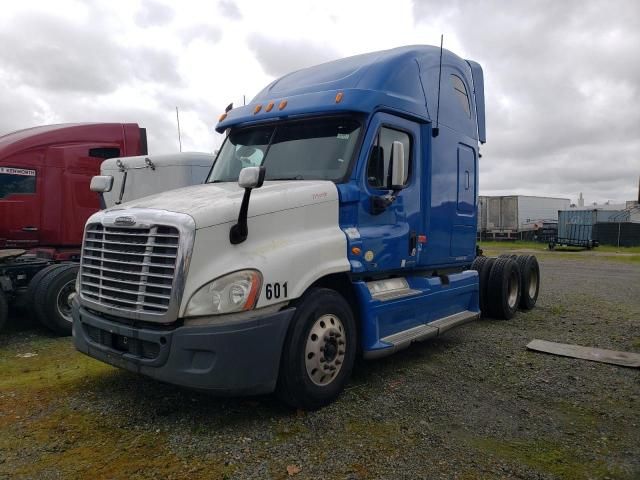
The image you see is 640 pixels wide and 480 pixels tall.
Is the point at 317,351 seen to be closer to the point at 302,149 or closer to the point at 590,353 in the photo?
the point at 302,149

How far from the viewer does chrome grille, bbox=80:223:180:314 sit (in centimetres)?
392

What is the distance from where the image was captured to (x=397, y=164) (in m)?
5.04

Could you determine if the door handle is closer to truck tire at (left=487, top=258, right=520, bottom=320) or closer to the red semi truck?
truck tire at (left=487, top=258, right=520, bottom=320)

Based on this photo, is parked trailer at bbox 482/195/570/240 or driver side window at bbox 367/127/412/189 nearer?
driver side window at bbox 367/127/412/189

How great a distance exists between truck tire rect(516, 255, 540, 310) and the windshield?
5.85 meters

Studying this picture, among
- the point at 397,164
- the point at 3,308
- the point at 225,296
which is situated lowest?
the point at 3,308

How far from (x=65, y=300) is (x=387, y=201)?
505 centimetres

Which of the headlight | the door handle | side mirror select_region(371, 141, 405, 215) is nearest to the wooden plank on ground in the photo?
the door handle

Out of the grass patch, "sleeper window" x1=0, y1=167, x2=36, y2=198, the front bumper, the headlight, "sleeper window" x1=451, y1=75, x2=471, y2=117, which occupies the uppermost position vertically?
"sleeper window" x1=451, y1=75, x2=471, y2=117

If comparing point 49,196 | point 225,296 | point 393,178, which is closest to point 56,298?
point 49,196

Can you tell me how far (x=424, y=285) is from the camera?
20.1ft

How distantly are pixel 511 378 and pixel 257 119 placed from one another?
3.92 metres

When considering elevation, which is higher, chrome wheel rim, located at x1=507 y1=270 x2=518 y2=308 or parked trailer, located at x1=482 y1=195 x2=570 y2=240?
parked trailer, located at x1=482 y1=195 x2=570 y2=240

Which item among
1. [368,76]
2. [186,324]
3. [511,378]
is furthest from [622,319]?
[186,324]
